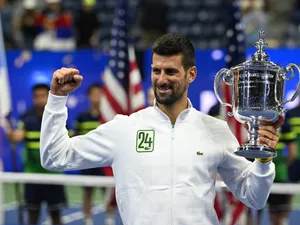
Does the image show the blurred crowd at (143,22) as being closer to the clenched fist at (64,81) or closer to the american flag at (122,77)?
the american flag at (122,77)

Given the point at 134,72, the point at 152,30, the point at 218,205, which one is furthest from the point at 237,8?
the point at 152,30

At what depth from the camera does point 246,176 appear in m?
3.94

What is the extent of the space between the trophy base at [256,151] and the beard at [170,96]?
43 cm

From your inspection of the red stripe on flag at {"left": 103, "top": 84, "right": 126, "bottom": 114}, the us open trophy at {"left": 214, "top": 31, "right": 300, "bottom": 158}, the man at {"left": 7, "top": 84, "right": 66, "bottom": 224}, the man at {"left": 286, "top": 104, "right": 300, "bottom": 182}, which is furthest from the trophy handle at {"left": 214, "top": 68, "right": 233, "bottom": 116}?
the man at {"left": 286, "top": 104, "right": 300, "bottom": 182}

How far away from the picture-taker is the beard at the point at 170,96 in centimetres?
380

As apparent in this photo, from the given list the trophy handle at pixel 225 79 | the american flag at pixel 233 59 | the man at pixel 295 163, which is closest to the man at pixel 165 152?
the trophy handle at pixel 225 79

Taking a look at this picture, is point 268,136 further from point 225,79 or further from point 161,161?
point 161,161

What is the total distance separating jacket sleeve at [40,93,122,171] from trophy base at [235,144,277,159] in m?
0.69

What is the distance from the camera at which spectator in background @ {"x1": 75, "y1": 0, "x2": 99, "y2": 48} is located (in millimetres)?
14711

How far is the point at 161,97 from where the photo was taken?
3.79 m

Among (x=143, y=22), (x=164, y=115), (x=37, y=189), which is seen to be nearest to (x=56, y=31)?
(x=143, y=22)

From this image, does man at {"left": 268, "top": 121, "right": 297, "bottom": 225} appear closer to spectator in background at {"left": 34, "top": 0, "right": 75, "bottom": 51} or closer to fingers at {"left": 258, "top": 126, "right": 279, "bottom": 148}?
fingers at {"left": 258, "top": 126, "right": 279, "bottom": 148}

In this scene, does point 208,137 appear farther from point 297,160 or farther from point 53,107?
point 297,160

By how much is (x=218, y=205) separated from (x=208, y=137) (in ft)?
13.4
